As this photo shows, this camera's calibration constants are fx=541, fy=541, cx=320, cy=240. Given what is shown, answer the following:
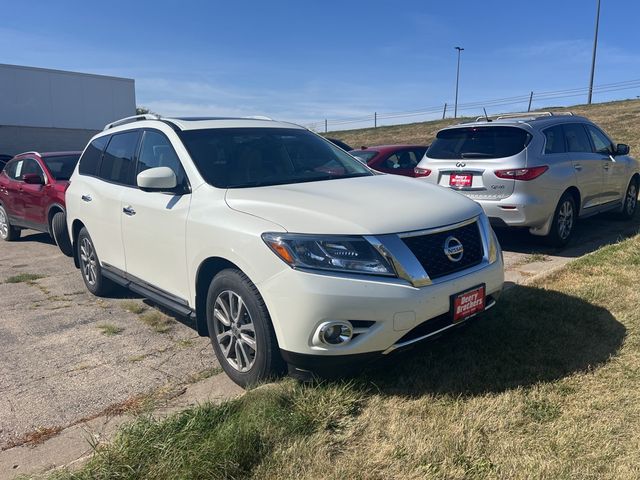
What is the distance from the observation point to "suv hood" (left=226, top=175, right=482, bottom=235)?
3131mm

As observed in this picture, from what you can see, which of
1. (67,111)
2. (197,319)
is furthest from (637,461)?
(67,111)

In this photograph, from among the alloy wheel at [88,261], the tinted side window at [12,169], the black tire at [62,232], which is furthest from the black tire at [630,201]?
the tinted side window at [12,169]

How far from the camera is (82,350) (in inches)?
169

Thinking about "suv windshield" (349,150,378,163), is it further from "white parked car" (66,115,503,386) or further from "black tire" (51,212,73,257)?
"black tire" (51,212,73,257)

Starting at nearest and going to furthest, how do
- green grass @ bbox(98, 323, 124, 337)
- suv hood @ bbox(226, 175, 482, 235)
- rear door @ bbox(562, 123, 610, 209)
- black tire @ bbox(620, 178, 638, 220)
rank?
suv hood @ bbox(226, 175, 482, 235), green grass @ bbox(98, 323, 124, 337), rear door @ bbox(562, 123, 610, 209), black tire @ bbox(620, 178, 638, 220)

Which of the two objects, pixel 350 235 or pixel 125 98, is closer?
pixel 350 235

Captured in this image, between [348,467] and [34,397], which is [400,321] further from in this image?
[34,397]

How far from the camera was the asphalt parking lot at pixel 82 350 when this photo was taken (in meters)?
3.40

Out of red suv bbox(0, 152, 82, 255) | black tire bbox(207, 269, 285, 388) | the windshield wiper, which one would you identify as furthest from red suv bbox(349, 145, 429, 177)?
black tire bbox(207, 269, 285, 388)

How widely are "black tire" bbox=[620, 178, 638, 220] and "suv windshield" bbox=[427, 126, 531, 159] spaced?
10.8ft

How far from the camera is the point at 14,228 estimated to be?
9672 millimetres

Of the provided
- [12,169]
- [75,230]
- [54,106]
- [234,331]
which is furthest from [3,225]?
[54,106]

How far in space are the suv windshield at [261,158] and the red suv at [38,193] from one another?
4.42 m

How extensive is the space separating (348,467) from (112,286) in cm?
394
